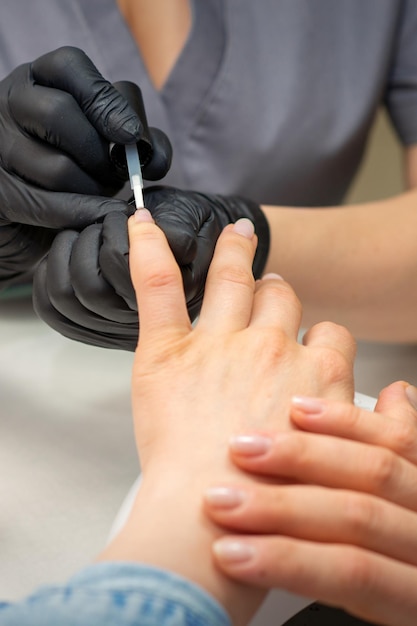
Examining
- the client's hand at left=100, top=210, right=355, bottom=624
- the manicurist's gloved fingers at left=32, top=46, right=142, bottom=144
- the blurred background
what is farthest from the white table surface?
the manicurist's gloved fingers at left=32, top=46, right=142, bottom=144

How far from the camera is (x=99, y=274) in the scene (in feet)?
1.60

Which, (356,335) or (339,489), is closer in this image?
(339,489)

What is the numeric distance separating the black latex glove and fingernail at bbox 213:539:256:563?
0.20 meters

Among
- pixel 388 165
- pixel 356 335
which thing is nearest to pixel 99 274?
pixel 356 335

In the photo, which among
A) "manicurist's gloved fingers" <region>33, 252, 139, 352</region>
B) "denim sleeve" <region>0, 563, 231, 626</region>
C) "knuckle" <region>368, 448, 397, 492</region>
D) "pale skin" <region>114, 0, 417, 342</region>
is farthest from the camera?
"pale skin" <region>114, 0, 417, 342</region>

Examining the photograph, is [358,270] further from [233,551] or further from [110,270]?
[233,551]

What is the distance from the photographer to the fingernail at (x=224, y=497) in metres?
0.36

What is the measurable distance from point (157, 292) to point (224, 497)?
0.48ft

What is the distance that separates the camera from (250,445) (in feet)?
1.26

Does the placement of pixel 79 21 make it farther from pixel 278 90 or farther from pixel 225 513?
pixel 225 513

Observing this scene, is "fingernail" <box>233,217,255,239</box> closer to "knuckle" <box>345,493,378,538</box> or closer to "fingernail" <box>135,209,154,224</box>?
"fingernail" <box>135,209,154,224</box>

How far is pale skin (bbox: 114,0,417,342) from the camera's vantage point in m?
0.79

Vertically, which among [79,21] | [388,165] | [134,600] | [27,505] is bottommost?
[388,165]

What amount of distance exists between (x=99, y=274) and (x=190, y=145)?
420 millimetres
